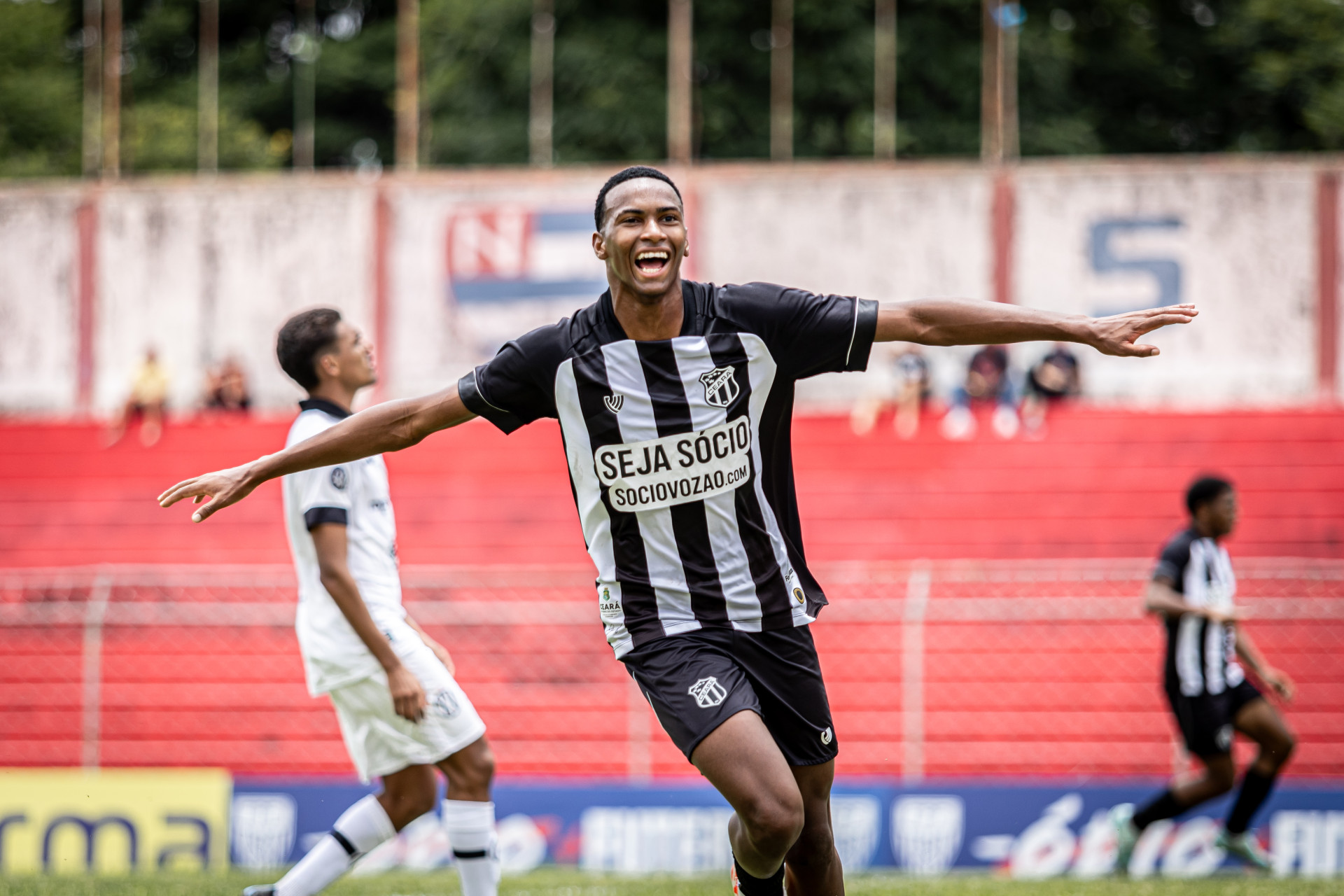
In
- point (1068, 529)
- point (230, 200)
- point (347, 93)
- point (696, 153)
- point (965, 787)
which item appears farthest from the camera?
point (347, 93)

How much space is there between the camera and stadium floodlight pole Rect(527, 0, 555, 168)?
22.7 metres

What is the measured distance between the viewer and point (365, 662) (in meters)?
5.09

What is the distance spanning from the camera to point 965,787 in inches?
326

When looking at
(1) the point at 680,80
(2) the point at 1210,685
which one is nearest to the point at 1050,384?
(1) the point at 680,80

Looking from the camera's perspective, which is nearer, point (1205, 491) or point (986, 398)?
point (1205, 491)

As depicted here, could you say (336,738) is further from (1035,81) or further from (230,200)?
(1035,81)

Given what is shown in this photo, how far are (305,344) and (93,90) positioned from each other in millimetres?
24475

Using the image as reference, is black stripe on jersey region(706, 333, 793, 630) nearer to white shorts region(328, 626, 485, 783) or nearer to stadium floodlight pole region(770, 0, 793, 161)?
white shorts region(328, 626, 485, 783)

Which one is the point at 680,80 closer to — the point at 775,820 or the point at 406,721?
the point at 406,721

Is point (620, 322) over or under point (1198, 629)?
over

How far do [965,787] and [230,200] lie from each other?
15846 mm

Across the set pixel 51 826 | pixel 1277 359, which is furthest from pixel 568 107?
A: pixel 51 826

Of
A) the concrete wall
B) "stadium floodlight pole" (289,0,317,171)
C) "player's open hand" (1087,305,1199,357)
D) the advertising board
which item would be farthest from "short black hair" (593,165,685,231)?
"stadium floodlight pole" (289,0,317,171)

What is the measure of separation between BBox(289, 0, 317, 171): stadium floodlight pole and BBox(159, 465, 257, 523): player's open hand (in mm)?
26150
